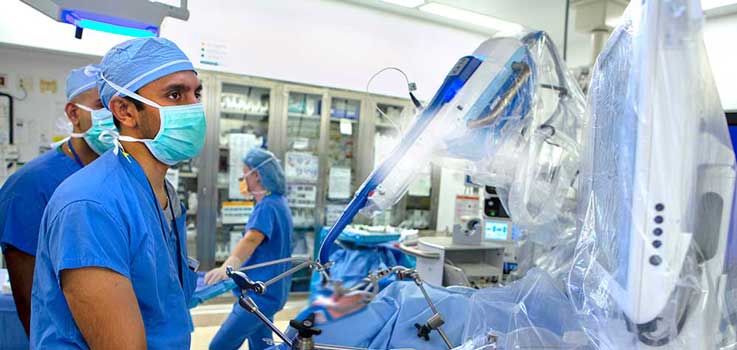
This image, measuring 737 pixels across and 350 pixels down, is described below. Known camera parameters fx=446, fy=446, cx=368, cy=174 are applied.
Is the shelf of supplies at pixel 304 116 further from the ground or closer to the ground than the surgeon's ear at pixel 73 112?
further from the ground

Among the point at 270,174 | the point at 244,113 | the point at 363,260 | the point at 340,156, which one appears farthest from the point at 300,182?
the point at 270,174

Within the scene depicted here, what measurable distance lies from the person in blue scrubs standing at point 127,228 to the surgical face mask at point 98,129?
26 cm

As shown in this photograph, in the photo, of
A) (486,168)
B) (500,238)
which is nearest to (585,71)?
(500,238)

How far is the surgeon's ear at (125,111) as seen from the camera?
111 cm

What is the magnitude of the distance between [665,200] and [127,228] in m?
1.00

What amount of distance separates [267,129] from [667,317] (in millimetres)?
3789

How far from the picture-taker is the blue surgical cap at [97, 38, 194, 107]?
1091 millimetres

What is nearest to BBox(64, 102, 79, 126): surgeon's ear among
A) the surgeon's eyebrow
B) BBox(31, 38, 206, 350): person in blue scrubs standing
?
BBox(31, 38, 206, 350): person in blue scrubs standing

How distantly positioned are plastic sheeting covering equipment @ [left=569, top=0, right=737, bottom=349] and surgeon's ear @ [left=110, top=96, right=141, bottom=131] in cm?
107

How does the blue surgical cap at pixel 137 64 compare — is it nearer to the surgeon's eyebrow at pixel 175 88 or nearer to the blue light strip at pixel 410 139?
the surgeon's eyebrow at pixel 175 88

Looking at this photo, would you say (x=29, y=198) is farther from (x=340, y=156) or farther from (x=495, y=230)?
(x=340, y=156)

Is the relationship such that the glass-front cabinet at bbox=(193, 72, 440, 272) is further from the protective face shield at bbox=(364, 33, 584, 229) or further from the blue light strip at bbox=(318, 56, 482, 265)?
the blue light strip at bbox=(318, 56, 482, 265)

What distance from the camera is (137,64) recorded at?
1.10 meters

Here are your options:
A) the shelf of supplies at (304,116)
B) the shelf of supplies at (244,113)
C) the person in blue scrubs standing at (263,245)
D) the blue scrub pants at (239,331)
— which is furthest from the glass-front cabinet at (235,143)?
the blue scrub pants at (239,331)
